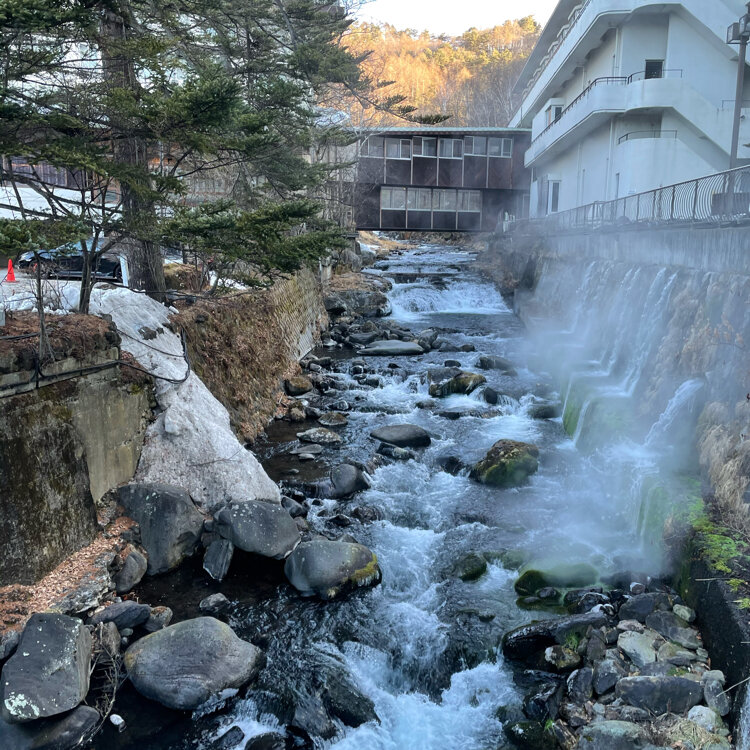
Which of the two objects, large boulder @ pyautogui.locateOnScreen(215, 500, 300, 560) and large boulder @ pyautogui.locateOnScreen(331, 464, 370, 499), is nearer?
large boulder @ pyautogui.locateOnScreen(215, 500, 300, 560)

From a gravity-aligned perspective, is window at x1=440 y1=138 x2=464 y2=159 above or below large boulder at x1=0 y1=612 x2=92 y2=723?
above

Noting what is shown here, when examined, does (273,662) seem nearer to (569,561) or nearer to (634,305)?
(569,561)

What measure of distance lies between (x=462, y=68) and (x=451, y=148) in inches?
2196

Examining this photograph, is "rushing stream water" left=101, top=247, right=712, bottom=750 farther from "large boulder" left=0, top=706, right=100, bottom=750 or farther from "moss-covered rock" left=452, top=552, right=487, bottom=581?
"large boulder" left=0, top=706, right=100, bottom=750

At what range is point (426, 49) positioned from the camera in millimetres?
94875

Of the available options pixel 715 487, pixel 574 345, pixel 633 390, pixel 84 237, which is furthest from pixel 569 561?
pixel 574 345

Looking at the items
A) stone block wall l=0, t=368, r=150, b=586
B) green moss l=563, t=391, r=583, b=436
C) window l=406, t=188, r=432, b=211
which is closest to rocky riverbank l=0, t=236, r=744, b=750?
stone block wall l=0, t=368, r=150, b=586

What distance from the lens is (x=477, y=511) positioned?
34.2 feet

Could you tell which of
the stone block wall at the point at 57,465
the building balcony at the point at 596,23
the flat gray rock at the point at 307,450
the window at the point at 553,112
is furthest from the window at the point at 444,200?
the stone block wall at the point at 57,465

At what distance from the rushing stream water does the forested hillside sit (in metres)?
61.3

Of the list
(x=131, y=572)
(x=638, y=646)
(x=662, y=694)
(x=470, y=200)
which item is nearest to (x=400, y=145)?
(x=470, y=200)

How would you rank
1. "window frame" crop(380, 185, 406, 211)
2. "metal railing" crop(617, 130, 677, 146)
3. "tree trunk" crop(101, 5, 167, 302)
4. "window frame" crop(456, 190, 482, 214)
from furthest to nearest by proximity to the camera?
"window frame" crop(456, 190, 482, 214) < "window frame" crop(380, 185, 406, 211) < "metal railing" crop(617, 130, 677, 146) < "tree trunk" crop(101, 5, 167, 302)

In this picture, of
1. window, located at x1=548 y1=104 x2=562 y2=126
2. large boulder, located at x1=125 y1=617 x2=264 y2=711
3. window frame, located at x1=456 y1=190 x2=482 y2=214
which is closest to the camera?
large boulder, located at x1=125 y1=617 x2=264 y2=711

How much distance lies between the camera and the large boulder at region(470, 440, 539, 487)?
11.4 metres
